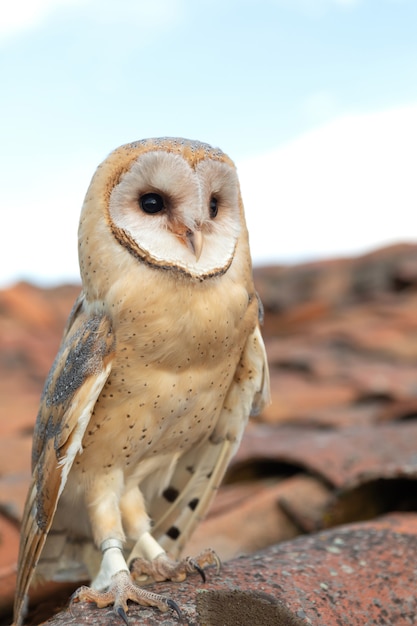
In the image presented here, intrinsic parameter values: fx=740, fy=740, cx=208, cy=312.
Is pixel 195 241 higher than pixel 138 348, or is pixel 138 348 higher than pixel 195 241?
pixel 195 241

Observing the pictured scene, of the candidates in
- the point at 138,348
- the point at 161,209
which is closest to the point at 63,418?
the point at 138,348

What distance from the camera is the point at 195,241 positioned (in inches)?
79.7

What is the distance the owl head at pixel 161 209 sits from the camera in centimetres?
203

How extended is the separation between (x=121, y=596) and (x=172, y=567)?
289mm

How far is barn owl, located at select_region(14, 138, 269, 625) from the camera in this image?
2061mm

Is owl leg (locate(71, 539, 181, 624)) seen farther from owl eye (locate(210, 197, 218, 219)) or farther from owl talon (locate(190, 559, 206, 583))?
owl eye (locate(210, 197, 218, 219))

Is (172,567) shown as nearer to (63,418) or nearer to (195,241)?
(63,418)

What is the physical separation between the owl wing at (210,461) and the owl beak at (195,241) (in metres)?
0.49

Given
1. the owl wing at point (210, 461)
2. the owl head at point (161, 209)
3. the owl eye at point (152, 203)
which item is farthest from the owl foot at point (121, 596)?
the owl eye at point (152, 203)

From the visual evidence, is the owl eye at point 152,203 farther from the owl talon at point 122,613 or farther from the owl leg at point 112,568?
the owl talon at point 122,613

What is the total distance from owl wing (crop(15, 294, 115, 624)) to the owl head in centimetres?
19

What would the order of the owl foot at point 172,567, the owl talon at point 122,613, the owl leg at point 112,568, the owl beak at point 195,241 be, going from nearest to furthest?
the owl talon at point 122,613, the owl leg at point 112,568, the owl beak at point 195,241, the owl foot at point 172,567

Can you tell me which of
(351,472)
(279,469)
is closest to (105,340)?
(351,472)

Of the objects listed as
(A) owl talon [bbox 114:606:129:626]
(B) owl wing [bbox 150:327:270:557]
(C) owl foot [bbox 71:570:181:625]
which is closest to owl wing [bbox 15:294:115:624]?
(C) owl foot [bbox 71:570:181:625]
